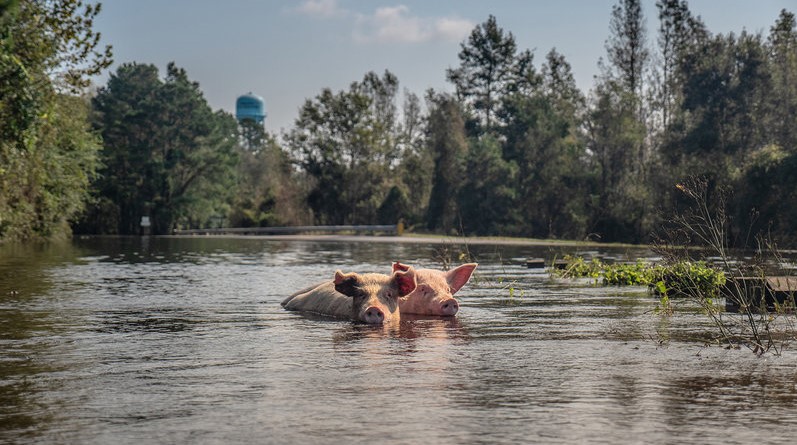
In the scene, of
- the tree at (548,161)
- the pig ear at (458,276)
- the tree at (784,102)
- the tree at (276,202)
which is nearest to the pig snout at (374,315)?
the pig ear at (458,276)

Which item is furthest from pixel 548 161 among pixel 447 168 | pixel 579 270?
pixel 579 270

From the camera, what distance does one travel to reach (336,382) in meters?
11.1

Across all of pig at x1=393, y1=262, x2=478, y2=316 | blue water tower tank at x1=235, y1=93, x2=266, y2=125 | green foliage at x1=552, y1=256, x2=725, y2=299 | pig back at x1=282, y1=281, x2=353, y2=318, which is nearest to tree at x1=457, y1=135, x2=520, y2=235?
green foliage at x1=552, y1=256, x2=725, y2=299

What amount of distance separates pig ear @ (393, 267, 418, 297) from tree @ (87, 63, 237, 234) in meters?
80.4

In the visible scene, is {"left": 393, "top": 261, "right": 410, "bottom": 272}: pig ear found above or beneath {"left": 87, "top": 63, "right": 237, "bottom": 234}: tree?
beneath

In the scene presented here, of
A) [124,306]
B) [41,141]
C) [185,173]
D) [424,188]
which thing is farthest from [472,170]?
[124,306]

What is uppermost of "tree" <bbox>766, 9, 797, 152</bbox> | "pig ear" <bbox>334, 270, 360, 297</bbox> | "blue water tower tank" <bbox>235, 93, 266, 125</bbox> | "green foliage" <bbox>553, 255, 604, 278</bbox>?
"blue water tower tank" <bbox>235, 93, 266, 125</bbox>

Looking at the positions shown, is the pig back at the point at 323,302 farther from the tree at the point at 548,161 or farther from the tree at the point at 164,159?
the tree at the point at 164,159

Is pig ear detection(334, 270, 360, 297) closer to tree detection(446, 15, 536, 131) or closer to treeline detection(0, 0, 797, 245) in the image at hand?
treeline detection(0, 0, 797, 245)

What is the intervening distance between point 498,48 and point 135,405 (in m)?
89.4

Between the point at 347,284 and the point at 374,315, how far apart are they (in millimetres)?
832

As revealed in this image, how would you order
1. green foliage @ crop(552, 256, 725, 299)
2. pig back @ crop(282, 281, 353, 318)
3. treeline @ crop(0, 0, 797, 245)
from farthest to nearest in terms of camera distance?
1. treeline @ crop(0, 0, 797, 245)
2. green foliage @ crop(552, 256, 725, 299)
3. pig back @ crop(282, 281, 353, 318)

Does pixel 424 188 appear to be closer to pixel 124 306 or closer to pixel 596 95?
pixel 596 95

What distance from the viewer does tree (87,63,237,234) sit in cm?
9594
